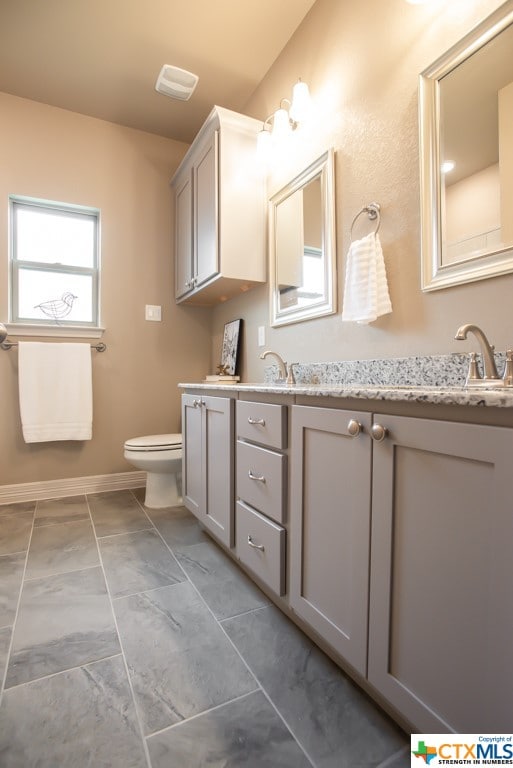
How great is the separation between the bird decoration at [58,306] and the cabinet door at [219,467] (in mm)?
1578

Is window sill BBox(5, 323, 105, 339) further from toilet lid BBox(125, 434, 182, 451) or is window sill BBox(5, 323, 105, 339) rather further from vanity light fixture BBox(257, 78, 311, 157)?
vanity light fixture BBox(257, 78, 311, 157)

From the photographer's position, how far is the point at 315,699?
95 centimetres

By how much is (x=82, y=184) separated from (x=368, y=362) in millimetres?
2423

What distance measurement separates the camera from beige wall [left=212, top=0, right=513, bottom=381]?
1.16 meters

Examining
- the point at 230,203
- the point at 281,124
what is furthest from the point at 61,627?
the point at 281,124

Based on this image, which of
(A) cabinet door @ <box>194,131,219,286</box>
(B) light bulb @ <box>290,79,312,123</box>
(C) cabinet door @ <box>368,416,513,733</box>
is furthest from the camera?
(A) cabinet door @ <box>194,131,219,286</box>

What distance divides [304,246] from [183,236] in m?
1.18

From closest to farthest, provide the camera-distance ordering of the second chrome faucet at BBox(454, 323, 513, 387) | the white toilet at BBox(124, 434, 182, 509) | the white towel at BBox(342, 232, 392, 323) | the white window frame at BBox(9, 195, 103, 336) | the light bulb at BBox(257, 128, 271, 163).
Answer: the second chrome faucet at BBox(454, 323, 513, 387) < the white towel at BBox(342, 232, 392, 323) < the light bulb at BBox(257, 128, 271, 163) < the white toilet at BBox(124, 434, 182, 509) < the white window frame at BBox(9, 195, 103, 336)

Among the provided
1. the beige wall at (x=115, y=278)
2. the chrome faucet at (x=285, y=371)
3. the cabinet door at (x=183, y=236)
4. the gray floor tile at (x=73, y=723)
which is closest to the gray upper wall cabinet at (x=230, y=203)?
the cabinet door at (x=183, y=236)

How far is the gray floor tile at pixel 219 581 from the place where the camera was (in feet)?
4.43

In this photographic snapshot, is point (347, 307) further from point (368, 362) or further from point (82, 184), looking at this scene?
point (82, 184)

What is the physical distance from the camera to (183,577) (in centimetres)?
155

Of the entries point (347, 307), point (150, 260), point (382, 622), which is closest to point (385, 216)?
point (347, 307)

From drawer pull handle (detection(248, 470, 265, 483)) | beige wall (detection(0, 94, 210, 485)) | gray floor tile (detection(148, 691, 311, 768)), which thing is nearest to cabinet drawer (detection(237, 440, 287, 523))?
drawer pull handle (detection(248, 470, 265, 483))
